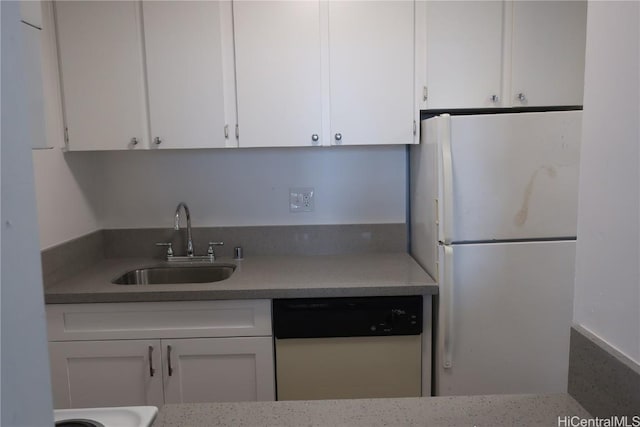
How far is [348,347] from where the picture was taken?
190 cm

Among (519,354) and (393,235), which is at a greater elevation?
(393,235)

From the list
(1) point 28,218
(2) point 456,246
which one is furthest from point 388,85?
(1) point 28,218

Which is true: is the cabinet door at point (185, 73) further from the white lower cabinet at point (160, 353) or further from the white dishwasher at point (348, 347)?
the white dishwasher at point (348, 347)

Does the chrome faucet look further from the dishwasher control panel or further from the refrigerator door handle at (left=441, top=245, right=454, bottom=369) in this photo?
the refrigerator door handle at (left=441, top=245, right=454, bottom=369)

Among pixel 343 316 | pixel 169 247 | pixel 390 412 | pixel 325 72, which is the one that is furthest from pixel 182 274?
pixel 390 412

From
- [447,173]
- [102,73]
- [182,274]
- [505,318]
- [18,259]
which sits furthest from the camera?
[182,274]

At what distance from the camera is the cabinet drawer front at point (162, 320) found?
186cm

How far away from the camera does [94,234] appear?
236 cm

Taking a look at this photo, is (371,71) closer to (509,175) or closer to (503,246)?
(509,175)

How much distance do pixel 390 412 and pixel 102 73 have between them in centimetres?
190

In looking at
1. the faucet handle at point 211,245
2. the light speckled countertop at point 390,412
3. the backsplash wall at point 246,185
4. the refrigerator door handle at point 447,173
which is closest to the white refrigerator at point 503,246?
the refrigerator door handle at point 447,173

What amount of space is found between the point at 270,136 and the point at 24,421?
1751 millimetres

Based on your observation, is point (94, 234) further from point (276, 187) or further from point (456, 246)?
point (456, 246)

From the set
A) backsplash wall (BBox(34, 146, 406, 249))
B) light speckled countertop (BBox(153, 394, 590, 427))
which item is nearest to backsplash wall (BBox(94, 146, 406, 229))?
backsplash wall (BBox(34, 146, 406, 249))
